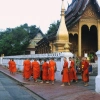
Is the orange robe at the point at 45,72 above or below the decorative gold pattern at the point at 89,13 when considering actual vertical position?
below

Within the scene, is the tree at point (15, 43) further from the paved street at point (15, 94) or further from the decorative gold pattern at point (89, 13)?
the paved street at point (15, 94)

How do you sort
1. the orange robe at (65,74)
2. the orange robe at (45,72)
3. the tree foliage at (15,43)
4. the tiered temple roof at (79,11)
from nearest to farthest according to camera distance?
the orange robe at (65,74) < the orange robe at (45,72) < the tiered temple roof at (79,11) < the tree foliage at (15,43)

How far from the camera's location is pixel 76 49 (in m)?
36.3

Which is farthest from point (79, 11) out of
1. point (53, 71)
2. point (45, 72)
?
point (53, 71)

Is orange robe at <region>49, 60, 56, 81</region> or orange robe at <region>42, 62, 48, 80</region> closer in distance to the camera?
orange robe at <region>49, 60, 56, 81</region>

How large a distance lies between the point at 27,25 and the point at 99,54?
219 feet

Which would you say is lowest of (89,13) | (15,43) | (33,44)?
A: (15,43)

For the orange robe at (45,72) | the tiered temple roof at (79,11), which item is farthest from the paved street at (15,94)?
the tiered temple roof at (79,11)

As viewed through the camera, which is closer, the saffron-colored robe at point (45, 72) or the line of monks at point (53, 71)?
the line of monks at point (53, 71)

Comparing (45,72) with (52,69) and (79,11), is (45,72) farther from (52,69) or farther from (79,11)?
(79,11)

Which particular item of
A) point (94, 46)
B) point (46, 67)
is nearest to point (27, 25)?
point (94, 46)

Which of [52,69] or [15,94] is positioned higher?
[52,69]

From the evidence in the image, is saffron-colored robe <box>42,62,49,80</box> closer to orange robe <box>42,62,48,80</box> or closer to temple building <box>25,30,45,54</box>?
orange robe <box>42,62,48,80</box>

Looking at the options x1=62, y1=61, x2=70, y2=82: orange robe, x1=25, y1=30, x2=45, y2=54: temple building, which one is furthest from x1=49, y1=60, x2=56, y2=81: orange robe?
x1=25, y1=30, x2=45, y2=54: temple building
